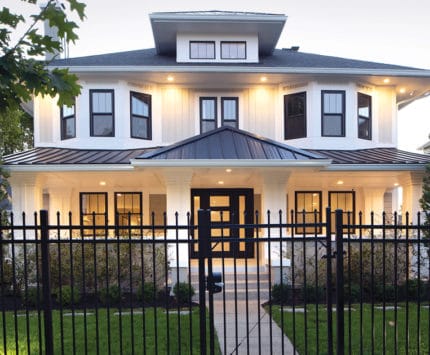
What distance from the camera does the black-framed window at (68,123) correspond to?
12495 mm

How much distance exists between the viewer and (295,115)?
505 inches

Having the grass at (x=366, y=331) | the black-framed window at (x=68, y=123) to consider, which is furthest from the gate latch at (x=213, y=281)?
the black-framed window at (x=68, y=123)

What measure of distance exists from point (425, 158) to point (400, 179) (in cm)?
100

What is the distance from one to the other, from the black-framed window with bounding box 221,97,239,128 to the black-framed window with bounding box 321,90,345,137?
3.07m

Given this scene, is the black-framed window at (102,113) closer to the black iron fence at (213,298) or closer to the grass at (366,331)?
the black iron fence at (213,298)

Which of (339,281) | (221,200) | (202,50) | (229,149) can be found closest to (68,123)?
(202,50)

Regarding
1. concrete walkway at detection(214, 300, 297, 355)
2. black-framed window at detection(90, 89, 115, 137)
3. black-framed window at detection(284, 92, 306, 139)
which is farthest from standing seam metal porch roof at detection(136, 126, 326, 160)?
concrete walkway at detection(214, 300, 297, 355)


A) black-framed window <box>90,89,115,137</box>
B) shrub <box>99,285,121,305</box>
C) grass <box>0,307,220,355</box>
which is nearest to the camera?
grass <box>0,307,220,355</box>

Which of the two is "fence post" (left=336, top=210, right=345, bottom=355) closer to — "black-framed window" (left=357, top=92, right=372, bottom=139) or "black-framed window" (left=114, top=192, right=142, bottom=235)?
"black-framed window" (left=357, top=92, right=372, bottom=139)

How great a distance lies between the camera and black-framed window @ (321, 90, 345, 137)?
1256cm

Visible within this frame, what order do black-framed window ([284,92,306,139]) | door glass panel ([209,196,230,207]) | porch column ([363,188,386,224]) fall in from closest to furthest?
black-framed window ([284,92,306,139])
door glass panel ([209,196,230,207])
porch column ([363,188,386,224])

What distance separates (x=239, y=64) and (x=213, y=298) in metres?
8.70

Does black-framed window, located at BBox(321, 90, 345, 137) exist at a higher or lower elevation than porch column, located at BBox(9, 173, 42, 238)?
higher

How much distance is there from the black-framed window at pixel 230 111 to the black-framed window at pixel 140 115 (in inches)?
105
